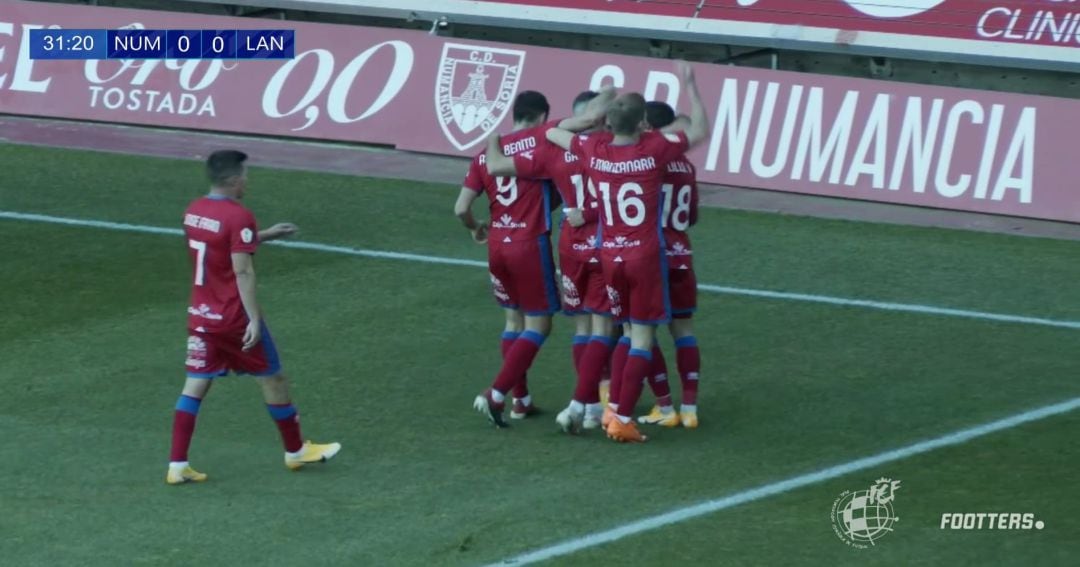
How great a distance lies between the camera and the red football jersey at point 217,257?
8562 mm

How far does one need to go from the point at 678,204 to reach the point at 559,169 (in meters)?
0.70

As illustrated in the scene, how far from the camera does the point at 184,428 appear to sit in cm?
880

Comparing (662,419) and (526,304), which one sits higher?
(526,304)

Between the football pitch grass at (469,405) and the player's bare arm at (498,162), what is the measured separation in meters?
1.49

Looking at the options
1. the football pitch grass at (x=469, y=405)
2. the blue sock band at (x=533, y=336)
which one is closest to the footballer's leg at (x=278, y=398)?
the football pitch grass at (x=469, y=405)

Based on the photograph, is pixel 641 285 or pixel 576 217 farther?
pixel 576 217

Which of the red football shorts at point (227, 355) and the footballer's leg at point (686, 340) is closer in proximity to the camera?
the red football shorts at point (227, 355)

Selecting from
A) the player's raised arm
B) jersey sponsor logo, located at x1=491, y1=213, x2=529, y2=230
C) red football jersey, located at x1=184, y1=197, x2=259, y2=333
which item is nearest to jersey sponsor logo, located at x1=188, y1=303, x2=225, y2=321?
red football jersey, located at x1=184, y1=197, x2=259, y2=333

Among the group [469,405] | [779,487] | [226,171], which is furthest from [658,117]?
[226,171]

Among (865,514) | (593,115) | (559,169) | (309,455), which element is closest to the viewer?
(865,514)

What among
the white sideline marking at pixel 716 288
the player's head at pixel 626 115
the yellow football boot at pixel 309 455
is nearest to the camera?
the yellow football boot at pixel 309 455

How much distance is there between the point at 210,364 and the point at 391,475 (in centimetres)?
110

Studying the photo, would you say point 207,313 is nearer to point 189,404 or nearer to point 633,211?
point 189,404

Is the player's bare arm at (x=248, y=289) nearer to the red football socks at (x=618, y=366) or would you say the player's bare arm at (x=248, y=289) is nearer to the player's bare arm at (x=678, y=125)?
the red football socks at (x=618, y=366)
